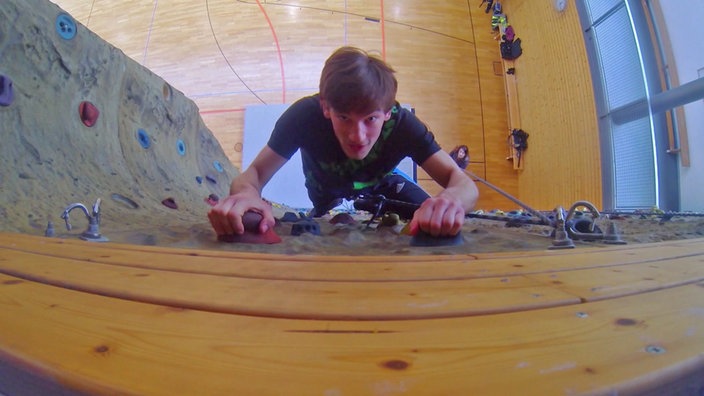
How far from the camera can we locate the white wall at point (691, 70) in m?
2.43

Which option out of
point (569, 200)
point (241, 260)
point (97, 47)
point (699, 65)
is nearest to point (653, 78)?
point (699, 65)

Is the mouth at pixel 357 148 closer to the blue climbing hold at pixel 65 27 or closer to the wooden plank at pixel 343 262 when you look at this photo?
the wooden plank at pixel 343 262

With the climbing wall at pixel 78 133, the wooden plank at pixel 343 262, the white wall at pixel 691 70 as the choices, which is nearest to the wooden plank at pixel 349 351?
the wooden plank at pixel 343 262

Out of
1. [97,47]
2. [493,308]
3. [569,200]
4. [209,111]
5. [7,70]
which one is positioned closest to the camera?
[493,308]

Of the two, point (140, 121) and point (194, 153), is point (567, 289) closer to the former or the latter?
point (140, 121)

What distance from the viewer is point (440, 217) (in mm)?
826

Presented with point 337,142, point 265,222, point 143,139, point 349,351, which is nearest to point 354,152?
point 337,142

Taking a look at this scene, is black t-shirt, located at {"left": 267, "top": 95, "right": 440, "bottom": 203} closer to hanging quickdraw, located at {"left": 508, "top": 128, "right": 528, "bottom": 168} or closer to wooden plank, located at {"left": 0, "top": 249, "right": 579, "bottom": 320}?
wooden plank, located at {"left": 0, "top": 249, "right": 579, "bottom": 320}

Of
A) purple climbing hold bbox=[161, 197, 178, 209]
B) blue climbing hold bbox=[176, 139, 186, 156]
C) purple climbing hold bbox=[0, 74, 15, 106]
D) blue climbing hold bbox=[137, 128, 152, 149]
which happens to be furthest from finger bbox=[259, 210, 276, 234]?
blue climbing hold bbox=[176, 139, 186, 156]

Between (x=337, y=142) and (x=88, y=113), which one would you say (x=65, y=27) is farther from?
(x=337, y=142)

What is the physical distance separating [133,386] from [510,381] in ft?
0.67

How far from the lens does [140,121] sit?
1.98m

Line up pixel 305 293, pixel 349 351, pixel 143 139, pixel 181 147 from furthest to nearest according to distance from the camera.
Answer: pixel 181 147
pixel 143 139
pixel 305 293
pixel 349 351

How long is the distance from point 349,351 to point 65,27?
2.13m
